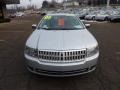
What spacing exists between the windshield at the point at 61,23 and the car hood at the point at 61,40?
0.42m

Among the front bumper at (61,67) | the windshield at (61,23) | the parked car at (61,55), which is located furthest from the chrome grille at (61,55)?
the windshield at (61,23)

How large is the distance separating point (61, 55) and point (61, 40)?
0.56m

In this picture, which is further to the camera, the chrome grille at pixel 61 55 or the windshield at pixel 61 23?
the windshield at pixel 61 23

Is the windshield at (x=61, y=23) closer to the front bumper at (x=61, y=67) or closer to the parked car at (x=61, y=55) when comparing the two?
the parked car at (x=61, y=55)

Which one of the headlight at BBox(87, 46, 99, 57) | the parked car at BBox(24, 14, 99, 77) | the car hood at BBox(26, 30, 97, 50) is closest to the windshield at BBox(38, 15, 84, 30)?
the car hood at BBox(26, 30, 97, 50)

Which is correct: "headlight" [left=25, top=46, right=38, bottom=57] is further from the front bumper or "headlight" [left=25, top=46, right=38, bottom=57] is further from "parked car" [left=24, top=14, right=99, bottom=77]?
the front bumper

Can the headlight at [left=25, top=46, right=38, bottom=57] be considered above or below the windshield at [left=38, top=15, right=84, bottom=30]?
below

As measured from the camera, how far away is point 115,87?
4.75 metres

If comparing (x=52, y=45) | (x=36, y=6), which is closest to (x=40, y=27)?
(x=52, y=45)

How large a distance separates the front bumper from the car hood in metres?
0.35

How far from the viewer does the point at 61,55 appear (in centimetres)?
474

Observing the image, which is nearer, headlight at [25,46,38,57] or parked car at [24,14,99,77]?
parked car at [24,14,99,77]

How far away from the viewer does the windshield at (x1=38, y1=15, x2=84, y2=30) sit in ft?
21.1

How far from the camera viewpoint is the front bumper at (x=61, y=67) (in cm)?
465
